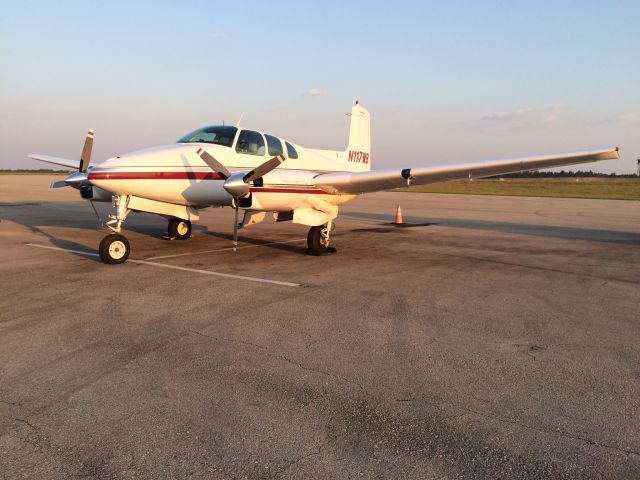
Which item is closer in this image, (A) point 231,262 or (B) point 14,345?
(B) point 14,345

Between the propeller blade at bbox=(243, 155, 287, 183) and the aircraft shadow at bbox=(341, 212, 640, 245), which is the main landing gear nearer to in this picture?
the propeller blade at bbox=(243, 155, 287, 183)

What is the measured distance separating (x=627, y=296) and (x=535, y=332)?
3341mm

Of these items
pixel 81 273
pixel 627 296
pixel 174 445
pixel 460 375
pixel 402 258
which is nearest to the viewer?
pixel 174 445

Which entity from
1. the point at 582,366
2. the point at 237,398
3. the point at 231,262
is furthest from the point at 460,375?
the point at 231,262

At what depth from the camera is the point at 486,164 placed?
1190 centimetres

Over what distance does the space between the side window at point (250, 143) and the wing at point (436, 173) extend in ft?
5.39

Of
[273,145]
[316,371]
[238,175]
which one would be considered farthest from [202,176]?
[316,371]

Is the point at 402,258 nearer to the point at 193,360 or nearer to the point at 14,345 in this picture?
the point at 193,360

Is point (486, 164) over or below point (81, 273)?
over

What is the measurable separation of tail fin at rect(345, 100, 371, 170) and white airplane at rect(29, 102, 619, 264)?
A: 3400mm

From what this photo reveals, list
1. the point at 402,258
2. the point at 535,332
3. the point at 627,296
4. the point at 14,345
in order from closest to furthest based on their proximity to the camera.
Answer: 1. the point at 14,345
2. the point at 535,332
3. the point at 627,296
4. the point at 402,258

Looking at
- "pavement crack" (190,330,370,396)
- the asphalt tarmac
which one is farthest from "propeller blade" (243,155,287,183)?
"pavement crack" (190,330,370,396)

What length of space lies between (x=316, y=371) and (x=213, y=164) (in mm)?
7641

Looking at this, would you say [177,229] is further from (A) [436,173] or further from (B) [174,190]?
(A) [436,173]
